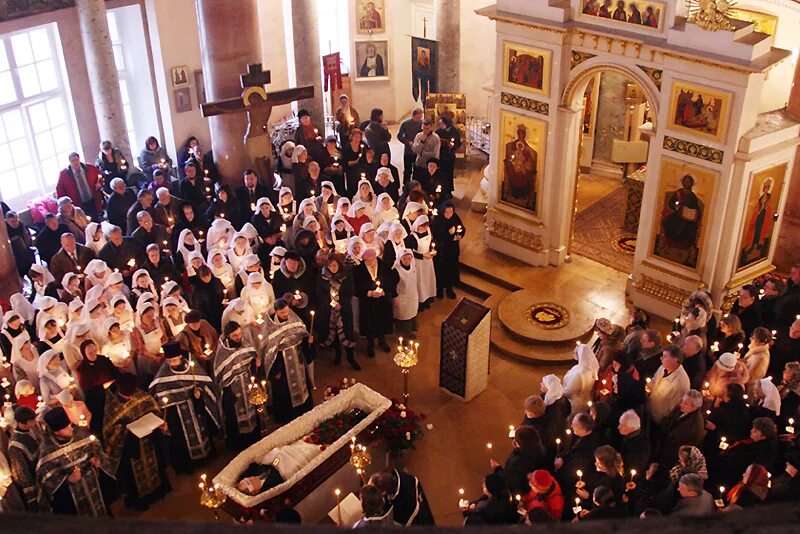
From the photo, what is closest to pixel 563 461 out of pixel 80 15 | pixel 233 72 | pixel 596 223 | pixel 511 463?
pixel 511 463

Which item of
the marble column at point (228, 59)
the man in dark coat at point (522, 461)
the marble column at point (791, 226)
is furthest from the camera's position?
the marble column at point (228, 59)

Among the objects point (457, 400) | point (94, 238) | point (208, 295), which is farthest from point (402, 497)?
point (94, 238)

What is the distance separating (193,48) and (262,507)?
1117 cm

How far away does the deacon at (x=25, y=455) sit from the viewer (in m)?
8.24

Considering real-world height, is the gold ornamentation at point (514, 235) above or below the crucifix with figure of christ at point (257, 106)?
below

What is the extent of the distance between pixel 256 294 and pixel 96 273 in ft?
6.97

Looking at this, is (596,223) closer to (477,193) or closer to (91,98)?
(477,193)

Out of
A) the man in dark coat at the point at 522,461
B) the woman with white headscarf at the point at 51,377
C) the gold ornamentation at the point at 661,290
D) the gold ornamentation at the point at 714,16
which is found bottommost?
the gold ornamentation at the point at 661,290

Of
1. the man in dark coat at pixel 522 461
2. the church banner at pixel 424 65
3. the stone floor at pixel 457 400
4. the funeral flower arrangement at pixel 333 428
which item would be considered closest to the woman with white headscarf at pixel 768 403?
the man in dark coat at pixel 522 461

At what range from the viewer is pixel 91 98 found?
15.5 meters

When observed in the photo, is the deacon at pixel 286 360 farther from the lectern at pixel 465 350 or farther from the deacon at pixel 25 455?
the deacon at pixel 25 455

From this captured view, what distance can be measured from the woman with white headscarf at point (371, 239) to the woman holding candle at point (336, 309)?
0.53 m

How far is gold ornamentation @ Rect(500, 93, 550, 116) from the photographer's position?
41.7ft

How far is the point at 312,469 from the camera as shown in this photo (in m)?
8.59
